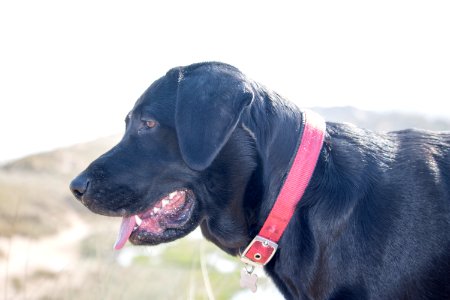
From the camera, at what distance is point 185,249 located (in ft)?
26.3

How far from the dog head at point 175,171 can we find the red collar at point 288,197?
23 cm

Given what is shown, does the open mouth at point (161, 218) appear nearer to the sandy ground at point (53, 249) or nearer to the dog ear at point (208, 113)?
the dog ear at point (208, 113)

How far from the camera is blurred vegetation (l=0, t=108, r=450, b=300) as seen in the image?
480 cm

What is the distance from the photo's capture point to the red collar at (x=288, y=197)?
3178 millimetres

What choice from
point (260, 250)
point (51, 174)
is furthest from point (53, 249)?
point (260, 250)

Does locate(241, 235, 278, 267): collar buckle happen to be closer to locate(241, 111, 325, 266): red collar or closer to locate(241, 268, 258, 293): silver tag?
locate(241, 111, 325, 266): red collar

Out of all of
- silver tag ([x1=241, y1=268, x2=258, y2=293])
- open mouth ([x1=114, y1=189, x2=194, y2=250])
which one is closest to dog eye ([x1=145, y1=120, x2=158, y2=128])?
open mouth ([x1=114, y1=189, x2=194, y2=250])

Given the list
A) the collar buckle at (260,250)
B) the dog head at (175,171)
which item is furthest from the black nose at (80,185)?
the collar buckle at (260,250)

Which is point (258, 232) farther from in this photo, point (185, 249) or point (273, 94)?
point (185, 249)

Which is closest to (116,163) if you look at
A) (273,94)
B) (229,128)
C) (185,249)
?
(229,128)

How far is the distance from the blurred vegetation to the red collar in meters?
0.86

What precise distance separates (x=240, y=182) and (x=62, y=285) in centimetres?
225

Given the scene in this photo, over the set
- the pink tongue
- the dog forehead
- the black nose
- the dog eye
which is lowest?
the pink tongue

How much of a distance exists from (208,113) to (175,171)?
0.40 metres
